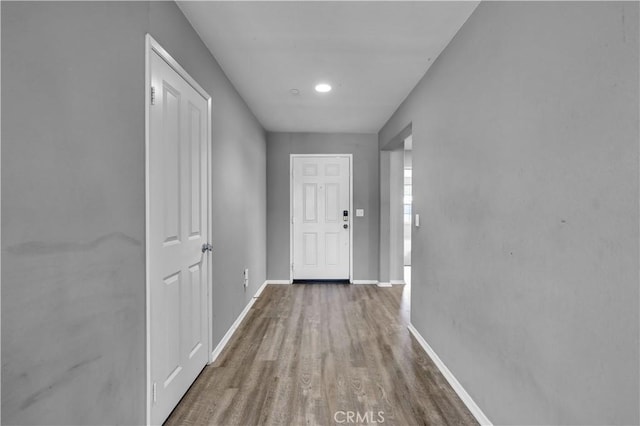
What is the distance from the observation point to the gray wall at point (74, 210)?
864 millimetres

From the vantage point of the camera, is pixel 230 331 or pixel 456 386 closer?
pixel 456 386

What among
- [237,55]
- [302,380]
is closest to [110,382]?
[302,380]

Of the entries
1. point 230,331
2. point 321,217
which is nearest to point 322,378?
point 230,331

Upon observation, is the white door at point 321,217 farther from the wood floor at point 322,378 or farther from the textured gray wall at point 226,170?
the wood floor at point 322,378

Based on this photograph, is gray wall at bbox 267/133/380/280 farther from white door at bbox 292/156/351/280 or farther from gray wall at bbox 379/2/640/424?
gray wall at bbox 379/2/640/424

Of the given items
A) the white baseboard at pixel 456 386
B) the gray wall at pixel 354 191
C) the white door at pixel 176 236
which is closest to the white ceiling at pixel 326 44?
the white door at pixel 176 236

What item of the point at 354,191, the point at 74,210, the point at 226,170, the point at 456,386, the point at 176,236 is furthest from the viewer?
the point at 354,191

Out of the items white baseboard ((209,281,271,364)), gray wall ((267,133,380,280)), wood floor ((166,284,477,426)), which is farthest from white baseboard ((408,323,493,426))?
gray wall ((267,133,380,280))

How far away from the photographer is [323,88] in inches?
119

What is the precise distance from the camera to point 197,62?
210 cm

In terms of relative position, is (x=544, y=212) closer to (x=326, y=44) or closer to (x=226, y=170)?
(x=326, y=44)

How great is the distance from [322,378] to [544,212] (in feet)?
5.61

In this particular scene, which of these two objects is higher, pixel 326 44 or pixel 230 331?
pixel 326 44

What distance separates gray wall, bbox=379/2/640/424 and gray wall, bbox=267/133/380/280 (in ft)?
8.62
